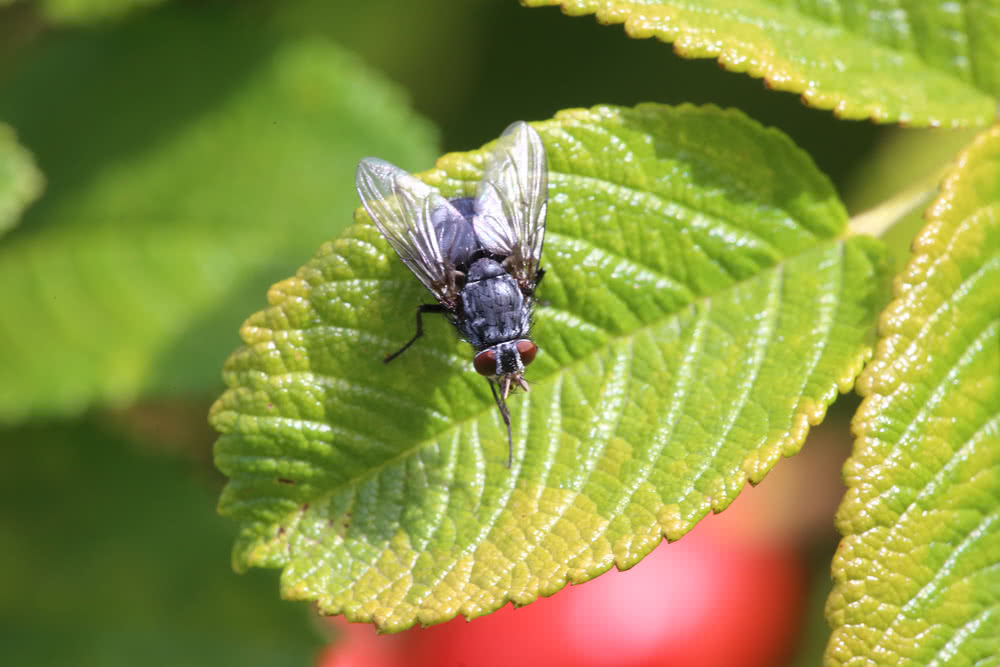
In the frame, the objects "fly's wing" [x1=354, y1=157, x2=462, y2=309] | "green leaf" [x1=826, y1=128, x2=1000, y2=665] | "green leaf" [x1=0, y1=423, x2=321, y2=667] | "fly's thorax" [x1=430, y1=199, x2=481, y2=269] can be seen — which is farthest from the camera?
"green leaf" [x1=0, y1=423, x2=321, y2=667]

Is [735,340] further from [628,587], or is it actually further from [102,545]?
[102,545]

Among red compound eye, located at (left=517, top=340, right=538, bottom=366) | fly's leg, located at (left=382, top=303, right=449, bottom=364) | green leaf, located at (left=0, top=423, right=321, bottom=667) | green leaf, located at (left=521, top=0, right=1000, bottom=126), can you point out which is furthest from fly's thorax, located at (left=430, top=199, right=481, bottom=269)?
green leaf, located at (left=0, top=423, right=321, bottom=667)

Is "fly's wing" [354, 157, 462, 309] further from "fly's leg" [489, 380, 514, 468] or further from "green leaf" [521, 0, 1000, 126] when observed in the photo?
"green leaf" [521, 0, 1000, 126]

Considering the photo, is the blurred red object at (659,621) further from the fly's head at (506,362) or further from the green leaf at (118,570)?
the fly's head at (506,362)

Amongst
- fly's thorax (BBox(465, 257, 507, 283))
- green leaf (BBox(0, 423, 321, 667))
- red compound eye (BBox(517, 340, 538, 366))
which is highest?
fly's thorax (BBox(465, 257, 507, 283))

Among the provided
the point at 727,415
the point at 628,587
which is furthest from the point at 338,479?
the point at 628,587

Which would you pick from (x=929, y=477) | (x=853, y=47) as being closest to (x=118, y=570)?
(x=929, y=477)

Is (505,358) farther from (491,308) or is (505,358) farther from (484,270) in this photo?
(484,270)
